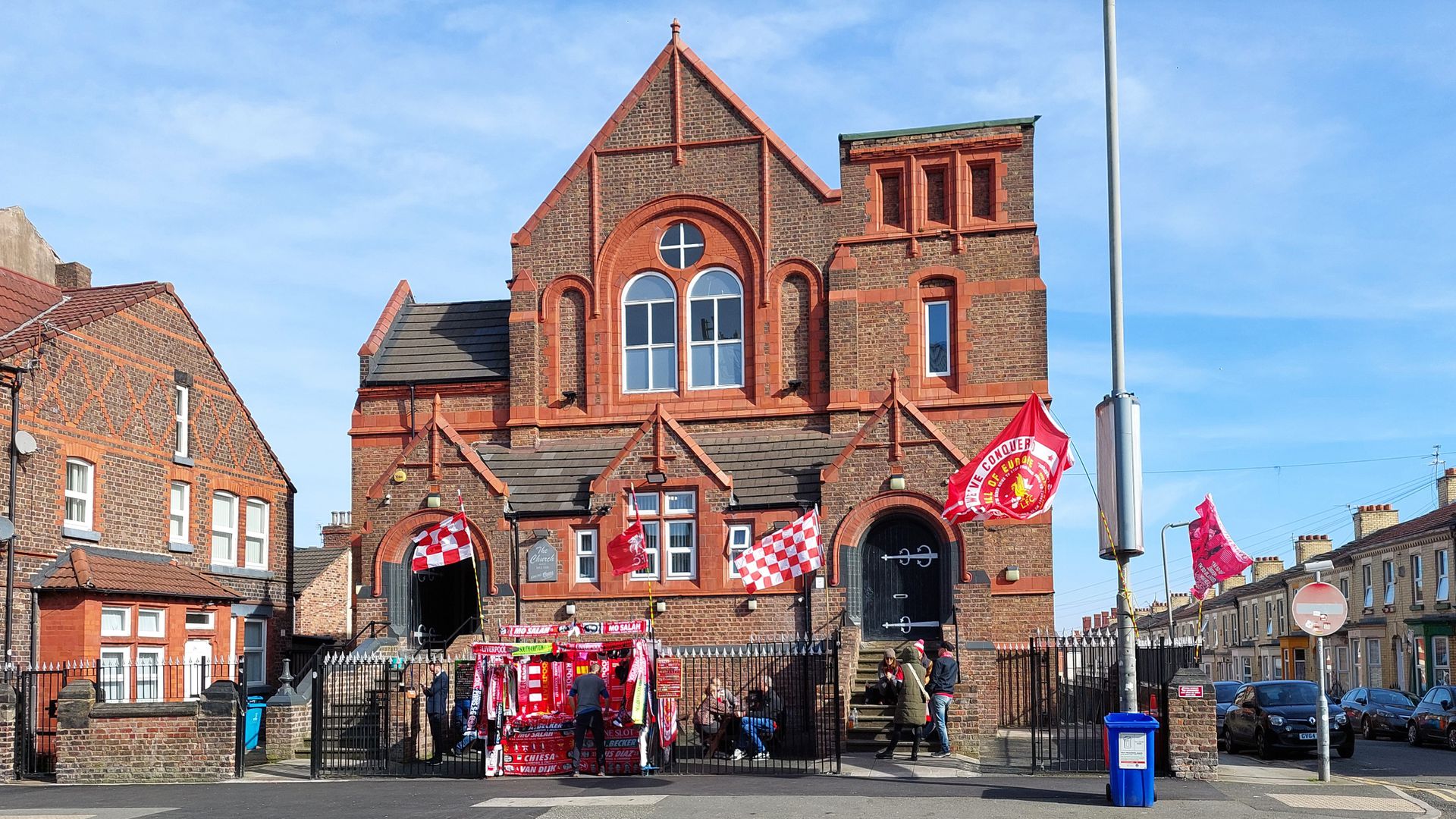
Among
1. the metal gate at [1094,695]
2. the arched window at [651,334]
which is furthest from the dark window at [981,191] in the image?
the metal gate at [1094,695]

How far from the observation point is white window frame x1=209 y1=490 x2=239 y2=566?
30234 millimetres

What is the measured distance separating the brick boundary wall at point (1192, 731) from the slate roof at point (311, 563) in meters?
23.9

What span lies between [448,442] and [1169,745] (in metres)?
15.6

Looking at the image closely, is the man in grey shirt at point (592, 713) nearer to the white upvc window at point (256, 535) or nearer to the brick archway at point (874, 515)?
the brick archway at point (874, 515)

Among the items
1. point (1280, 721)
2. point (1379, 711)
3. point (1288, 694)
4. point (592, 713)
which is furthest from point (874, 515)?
point (1379, 711)

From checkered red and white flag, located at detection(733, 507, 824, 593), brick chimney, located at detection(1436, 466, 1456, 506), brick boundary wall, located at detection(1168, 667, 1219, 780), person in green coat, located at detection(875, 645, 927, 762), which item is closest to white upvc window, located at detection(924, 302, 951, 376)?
checkered red and white flag, located at detection(733, 507, 824, 593)

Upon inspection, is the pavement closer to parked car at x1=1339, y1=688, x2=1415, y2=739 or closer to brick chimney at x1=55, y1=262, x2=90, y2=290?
brick chimney at x1=55, y1=262, x2=90, y2=290

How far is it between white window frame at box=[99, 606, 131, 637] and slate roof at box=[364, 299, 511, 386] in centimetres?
865

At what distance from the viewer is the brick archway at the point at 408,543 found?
28984 millimetres

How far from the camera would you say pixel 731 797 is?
57.4ft

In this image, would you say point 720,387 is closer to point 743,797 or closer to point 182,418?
point 182,418

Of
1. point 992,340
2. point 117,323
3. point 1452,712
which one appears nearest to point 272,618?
point 117,323

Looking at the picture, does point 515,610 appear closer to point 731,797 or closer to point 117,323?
point 117,323

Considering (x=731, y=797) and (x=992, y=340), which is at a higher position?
(x=992, y=340)
